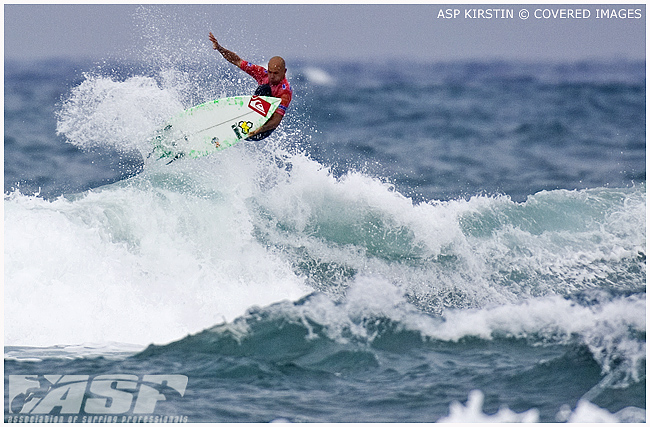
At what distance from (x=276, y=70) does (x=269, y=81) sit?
0.36 m

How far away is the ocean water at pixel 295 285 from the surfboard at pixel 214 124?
66 centimetres

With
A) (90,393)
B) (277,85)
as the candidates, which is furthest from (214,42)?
(90,393)

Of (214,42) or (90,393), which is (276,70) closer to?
(214,42)

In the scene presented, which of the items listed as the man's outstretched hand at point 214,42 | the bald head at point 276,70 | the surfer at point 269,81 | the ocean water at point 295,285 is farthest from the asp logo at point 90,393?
the man's outstretched hand at point 214,42

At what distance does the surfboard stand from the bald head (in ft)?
1.00

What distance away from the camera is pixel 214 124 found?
10.2m

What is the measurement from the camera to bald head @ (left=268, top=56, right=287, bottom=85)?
30.9 feet

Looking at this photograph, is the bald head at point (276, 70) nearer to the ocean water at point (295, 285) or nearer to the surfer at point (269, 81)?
the surfer at point (269, 81)

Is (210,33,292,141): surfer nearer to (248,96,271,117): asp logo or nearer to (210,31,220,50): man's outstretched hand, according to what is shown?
(210,31,220,50): man's outstretched hand

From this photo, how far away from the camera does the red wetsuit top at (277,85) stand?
32.2 feet

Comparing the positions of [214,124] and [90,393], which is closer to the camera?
[90,393]

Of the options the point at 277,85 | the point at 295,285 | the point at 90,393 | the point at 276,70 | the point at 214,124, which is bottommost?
the point at 90,393

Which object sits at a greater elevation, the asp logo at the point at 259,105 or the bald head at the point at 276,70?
the bald head at the point at 276,70

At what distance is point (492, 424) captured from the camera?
664 cm
